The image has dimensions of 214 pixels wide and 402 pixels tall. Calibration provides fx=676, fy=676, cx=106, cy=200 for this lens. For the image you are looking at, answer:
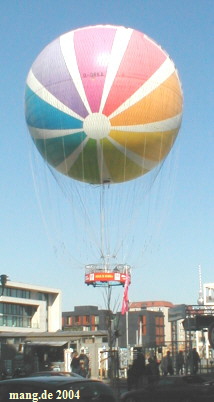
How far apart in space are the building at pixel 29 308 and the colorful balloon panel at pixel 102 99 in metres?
→ 47.2

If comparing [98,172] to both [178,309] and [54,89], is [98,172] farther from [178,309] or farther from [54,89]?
[178,309]

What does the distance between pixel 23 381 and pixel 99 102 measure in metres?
11.5

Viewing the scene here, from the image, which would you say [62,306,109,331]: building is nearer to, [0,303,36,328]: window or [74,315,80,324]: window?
[74,315,80,324]: window

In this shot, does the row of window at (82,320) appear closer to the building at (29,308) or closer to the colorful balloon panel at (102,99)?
the building at (29,308)

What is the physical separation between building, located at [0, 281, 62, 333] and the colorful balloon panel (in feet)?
155

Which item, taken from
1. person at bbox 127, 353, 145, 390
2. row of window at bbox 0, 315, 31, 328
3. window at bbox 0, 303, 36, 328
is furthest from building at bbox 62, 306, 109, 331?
person at bbox 127, 353, 145, 390

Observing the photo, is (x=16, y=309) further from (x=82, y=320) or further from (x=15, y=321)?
(x=82, y=320)

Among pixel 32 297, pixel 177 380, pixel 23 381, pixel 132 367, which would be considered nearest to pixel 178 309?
pixel 132 367

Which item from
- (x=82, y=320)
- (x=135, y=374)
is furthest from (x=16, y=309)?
(x=135, y=374)

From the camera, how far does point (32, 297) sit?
8000 cm

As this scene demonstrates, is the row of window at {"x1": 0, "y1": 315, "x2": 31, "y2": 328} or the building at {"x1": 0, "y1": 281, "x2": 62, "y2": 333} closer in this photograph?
the row of window at {"x1": 0, "y1": 315, "x2": 31, "y2": 328}

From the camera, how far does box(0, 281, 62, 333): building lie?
237 feet

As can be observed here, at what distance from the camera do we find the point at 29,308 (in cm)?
7819

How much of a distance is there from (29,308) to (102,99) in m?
59.0
